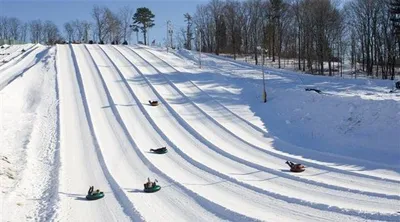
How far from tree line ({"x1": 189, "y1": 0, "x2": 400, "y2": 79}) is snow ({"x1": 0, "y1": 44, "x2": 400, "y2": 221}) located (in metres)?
19.6

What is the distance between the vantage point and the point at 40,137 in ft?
56.3

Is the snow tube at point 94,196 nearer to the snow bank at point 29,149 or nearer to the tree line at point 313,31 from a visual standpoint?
the snow bank at point 29,149

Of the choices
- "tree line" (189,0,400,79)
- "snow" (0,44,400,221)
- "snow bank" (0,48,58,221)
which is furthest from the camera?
"tree line" (189,0,400,79)

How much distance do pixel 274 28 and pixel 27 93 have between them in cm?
3988

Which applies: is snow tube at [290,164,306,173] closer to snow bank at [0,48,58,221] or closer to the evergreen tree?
snow bank at [0,48,58,221]

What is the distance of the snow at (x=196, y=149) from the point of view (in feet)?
34.2

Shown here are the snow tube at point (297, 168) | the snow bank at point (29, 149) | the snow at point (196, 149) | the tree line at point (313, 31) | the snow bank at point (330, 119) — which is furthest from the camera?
the tree line at point (313, 31)

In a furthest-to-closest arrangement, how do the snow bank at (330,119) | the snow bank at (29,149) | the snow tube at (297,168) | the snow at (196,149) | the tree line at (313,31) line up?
A: the tree line at (313,31) < the snow bank at (330,119) < the snow tube at (297,168) < the snow bank at (29,149) < the snow at (196,149)

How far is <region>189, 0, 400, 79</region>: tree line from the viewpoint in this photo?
47625mm

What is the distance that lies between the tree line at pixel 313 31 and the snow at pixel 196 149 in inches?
772

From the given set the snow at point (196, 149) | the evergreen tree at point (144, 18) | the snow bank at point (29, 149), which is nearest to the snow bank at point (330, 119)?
the snow at point (196, 149)

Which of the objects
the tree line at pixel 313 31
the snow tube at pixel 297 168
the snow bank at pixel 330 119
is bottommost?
the snow tube at pixel 297 168

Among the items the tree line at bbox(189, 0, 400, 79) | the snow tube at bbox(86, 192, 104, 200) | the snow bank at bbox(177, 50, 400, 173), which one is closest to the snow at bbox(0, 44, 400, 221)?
Result: the snow bank at bbox(177, 50, 400, 173)

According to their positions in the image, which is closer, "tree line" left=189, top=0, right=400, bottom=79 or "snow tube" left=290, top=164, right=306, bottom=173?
"snow tube" left=290, top=164, right=306, bottom=173
